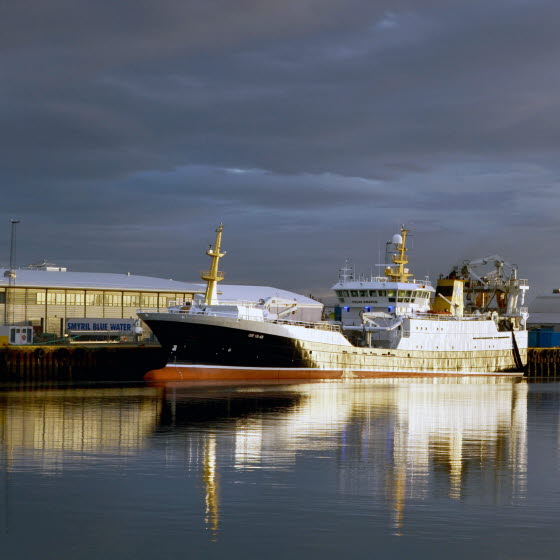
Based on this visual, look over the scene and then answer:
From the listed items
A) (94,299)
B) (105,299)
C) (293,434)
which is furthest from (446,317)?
(293,434)

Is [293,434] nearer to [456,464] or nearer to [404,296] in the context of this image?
[456,464]

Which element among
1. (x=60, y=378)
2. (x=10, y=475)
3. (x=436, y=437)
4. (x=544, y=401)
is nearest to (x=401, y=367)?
(x=544, y=401)

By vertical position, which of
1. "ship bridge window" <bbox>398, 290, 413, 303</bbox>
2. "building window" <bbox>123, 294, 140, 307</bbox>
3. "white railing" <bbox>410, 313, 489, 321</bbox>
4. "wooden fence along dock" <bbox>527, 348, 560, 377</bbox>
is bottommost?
"wooden fence along dock" <bbox>527, 348, 560, 377</bbox>

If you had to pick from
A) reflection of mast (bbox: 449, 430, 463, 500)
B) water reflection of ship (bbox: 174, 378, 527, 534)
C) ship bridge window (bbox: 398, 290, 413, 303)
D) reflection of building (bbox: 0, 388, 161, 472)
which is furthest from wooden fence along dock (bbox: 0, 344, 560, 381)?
reflection of mast (bbox: 449, 430, 463, 500)

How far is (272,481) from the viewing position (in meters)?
21.2

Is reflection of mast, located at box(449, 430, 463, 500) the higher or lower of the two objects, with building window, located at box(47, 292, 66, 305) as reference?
lower

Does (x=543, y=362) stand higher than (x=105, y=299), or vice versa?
(x=105, y=299)

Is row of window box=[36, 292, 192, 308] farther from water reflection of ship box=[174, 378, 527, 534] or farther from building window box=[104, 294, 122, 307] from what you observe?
water reflection of ship box=[174, 378, 527, 534]

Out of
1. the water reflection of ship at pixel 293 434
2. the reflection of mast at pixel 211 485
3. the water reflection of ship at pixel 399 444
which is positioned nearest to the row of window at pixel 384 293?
the water reflection of ship at pixel 293 434

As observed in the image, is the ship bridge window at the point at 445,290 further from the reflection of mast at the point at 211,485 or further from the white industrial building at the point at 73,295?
the reflection of mast at the point at 211,485

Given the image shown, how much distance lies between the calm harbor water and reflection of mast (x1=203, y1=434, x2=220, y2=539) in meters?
0.06

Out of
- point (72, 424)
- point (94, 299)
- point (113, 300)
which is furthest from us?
point (113, 300)

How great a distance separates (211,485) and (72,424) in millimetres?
12001

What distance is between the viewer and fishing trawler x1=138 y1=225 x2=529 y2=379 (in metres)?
53.7
